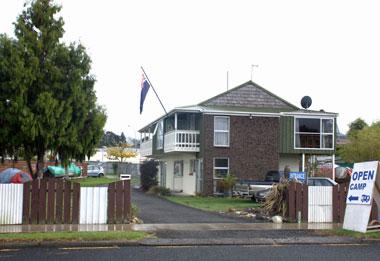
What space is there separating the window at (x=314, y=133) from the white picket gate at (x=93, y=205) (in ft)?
68.9

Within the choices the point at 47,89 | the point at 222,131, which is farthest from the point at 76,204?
the point at 222,131

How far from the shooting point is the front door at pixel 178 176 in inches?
1586

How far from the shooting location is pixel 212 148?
34.2m

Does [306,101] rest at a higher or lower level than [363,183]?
higher

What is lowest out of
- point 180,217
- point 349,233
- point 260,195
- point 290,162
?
point 180,217

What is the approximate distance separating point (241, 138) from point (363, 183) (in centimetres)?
1904

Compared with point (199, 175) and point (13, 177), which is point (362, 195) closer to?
point (13, 177)

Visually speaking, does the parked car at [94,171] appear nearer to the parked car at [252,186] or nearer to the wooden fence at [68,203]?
the parked car at [252,186]

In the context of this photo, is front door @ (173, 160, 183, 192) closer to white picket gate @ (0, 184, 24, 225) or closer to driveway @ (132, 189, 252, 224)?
driveway @ (132, 189, 252, 224)

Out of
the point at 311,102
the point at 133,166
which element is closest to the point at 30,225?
the point at 311,102

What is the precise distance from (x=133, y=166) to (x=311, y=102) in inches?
1484

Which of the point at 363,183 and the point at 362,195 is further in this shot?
the point at 363,183

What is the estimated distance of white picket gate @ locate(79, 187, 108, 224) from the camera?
16.4 meters

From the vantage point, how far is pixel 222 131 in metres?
34.5
